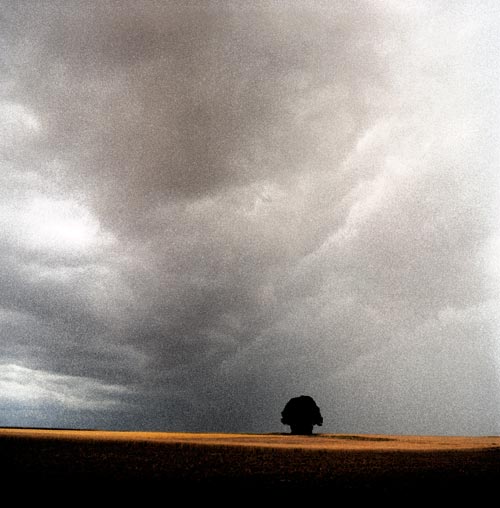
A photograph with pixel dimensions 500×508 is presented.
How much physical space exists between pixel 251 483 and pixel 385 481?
155 inches

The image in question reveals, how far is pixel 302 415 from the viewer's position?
65438 millimetres

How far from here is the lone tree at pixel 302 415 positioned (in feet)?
214

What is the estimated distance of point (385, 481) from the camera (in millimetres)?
13281

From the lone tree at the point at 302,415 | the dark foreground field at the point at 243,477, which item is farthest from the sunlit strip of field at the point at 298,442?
the lone tree at the point at 302,415

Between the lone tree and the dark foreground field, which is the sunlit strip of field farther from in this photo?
the lone tree

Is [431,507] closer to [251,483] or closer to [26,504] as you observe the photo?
[251,483]

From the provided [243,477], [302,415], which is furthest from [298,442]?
[302,415]

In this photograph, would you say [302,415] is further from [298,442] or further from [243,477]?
[243,477]

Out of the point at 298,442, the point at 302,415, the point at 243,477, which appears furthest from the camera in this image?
the point at 302,415

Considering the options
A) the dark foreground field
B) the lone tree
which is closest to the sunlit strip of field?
the dark foreground field

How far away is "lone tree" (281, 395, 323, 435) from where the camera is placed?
2564 inches

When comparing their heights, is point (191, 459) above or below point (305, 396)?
below

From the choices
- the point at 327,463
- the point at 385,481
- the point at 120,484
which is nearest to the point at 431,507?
the point at 385,481

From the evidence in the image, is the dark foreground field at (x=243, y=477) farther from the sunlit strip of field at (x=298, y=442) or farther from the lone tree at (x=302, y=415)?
the lone tree at (x=302, y=415)
